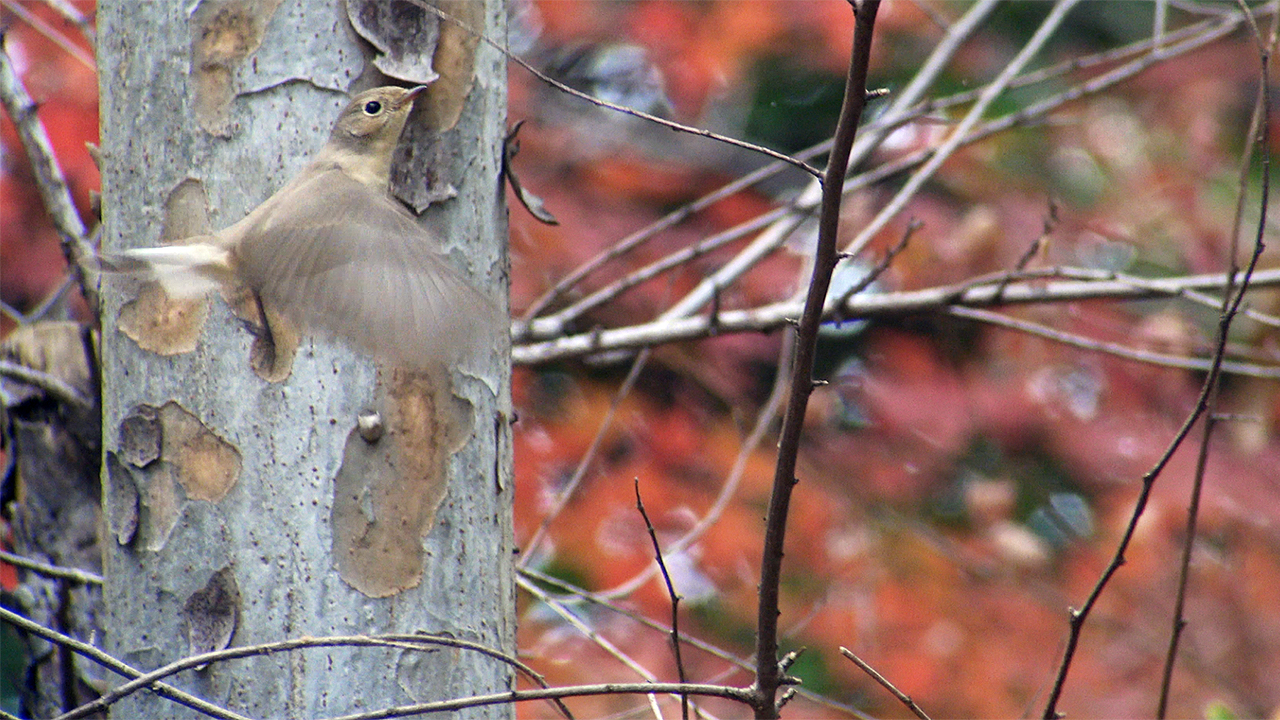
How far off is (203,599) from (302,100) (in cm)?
66

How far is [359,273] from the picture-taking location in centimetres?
165

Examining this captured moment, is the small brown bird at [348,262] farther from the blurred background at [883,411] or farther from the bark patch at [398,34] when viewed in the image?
the blurred background at [883,411]

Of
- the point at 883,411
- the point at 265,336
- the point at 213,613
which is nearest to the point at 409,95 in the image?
the point at 265,336

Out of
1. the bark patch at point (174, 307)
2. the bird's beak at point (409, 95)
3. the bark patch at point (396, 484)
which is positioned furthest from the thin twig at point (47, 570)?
the bird's beak at point (409, 95)

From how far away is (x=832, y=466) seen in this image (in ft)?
14.2

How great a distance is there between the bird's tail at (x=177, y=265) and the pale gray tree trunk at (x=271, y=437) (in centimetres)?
2

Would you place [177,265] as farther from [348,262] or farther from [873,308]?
[873,308]

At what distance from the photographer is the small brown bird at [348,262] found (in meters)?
1.49

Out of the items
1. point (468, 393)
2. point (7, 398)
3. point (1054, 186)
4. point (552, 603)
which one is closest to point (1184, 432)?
point (468, 393)

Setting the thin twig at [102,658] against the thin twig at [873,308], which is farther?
the thin twig at [873,308]

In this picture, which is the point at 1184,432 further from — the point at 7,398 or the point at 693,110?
the point at 693,110

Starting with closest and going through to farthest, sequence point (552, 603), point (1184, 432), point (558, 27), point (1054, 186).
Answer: point (1184, 432), point (552, 603), point (558, 27), point (1054, 186)

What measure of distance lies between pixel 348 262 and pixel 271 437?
358mm

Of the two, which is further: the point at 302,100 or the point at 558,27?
the point at 558,27
